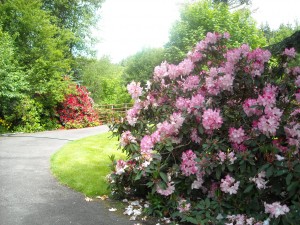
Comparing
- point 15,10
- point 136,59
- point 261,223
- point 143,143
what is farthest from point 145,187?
point 136,59

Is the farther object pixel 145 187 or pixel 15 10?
pixel 15 10

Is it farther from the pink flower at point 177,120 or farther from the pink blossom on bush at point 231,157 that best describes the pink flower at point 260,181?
the pink flower at point 177,120

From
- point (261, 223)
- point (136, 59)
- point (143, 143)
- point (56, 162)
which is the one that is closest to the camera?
point (261, 223)

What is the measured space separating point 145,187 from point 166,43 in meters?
17.2

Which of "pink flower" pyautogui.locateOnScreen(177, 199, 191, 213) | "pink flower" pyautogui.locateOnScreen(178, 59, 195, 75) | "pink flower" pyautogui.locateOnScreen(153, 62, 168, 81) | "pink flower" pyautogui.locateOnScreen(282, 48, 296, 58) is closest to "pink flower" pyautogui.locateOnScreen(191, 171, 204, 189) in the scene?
"pink flower" pyautogui.locateOnScreen(177, 199, 191, 213)

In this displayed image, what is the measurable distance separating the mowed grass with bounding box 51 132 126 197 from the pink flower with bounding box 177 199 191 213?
4.58ft

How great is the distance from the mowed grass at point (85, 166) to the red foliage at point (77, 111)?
6.78m

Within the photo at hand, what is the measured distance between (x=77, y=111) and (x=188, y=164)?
13664 mm

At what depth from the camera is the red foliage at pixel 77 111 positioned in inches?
640

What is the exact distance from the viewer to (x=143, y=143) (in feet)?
13.8

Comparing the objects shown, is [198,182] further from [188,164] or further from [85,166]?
[85,166]

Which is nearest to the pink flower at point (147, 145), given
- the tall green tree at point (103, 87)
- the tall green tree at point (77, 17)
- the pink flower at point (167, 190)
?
the pink flower at point (167, 190)

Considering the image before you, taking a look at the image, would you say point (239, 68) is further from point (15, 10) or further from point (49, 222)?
point (15, 10)

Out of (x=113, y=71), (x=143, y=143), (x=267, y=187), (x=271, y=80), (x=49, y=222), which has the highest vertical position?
(x=113, y=71)
